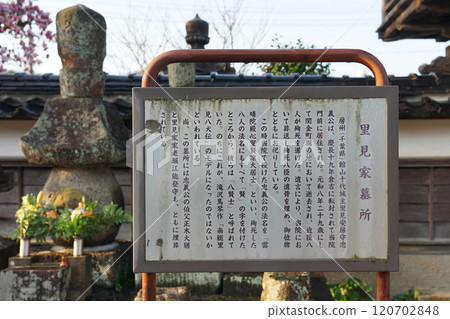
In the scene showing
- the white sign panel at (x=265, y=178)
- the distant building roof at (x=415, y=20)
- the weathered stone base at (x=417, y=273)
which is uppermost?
the distant building roof at (x=415, y=20)

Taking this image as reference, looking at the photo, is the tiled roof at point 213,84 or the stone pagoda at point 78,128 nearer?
the stone pagoda at point 78,128

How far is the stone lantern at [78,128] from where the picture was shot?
5.86 meters

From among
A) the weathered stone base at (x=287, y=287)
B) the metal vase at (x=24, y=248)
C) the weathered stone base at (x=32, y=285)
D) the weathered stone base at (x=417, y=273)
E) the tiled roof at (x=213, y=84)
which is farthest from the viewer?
the weathered stone base at (x=417, y=273)

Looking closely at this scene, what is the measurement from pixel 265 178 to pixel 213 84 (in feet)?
18.2

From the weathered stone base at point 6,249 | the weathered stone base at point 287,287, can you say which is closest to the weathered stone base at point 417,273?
the weathered stone base at point 287,287

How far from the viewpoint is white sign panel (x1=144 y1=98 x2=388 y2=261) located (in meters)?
3.09

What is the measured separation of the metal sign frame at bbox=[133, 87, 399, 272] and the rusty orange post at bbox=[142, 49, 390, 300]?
0.41 ft

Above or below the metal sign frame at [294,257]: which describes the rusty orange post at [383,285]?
below

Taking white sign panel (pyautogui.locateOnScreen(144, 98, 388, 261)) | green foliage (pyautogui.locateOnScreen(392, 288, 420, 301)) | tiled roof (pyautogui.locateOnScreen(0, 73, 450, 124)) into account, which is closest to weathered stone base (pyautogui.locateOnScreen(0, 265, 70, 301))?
white sign panel (pyautogui.locateOnScreen(144, 98, 388, 261))

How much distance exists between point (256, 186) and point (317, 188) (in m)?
0.49

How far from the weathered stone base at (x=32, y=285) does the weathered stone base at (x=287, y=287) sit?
254cm

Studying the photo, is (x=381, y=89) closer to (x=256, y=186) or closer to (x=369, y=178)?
(x=369, y=178)

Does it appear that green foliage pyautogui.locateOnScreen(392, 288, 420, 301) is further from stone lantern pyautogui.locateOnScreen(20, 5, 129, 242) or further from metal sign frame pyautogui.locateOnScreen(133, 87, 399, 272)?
stone lantern pyautogui.locateOnScreen(20, 5, 129, 242)

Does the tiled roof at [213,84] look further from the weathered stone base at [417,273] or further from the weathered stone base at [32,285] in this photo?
the weathered stone base at [32,285]
